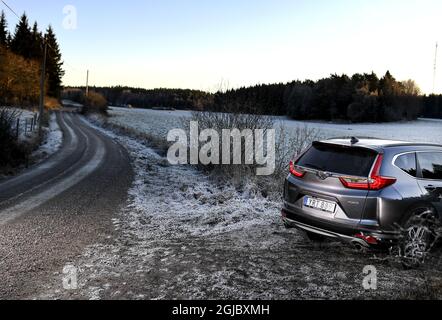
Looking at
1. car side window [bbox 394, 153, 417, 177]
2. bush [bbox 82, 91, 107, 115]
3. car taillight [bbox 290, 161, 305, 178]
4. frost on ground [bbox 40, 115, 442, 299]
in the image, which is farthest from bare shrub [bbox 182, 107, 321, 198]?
bush [bbox 82, 91, 107, 115]

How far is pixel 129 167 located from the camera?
55.2 ft

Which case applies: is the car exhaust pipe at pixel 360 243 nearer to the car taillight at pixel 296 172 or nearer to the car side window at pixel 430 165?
the car taillight at pixel 296 172

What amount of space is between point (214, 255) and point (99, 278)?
1.73m

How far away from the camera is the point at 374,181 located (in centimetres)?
515

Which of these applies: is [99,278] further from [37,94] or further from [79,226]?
[37,94]

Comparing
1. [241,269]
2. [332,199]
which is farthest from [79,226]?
[332,199]

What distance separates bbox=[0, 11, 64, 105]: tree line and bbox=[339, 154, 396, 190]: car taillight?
3401 centimetres

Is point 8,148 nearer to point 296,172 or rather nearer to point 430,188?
point 296,172

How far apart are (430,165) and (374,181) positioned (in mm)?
1267

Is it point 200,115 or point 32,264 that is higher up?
point 200,115

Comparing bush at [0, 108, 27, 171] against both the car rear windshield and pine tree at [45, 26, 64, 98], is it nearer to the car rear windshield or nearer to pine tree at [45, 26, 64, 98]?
the car rear windshield

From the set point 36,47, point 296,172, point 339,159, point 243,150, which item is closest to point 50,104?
point 36,47

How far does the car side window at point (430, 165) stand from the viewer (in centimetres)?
568
